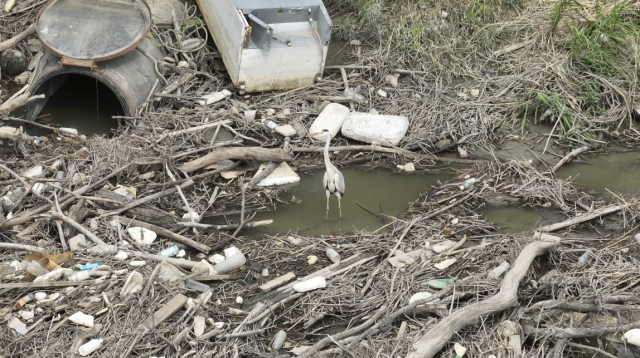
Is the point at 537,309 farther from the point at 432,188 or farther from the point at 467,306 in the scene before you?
the point at 432,188

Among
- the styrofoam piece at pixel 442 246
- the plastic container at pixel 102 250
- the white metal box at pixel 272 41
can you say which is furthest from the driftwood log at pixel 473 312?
the white metal box at pixel 272 41

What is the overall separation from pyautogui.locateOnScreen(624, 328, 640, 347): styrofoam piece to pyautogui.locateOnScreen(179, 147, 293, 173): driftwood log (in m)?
3.51

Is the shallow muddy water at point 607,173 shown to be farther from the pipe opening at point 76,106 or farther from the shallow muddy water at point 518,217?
the pipe opening at point 76,106

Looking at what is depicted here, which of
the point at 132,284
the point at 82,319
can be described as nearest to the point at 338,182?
the point at 132,284

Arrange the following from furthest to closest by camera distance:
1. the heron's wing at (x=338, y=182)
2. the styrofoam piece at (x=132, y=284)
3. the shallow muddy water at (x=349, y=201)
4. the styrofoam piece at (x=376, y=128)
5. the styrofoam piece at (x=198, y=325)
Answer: the styrofoam piece at (x=376, y=128)
the shallow muddy water at (x=349, y=201)
the heron's wing at (x=338, y=182)
the styrofoam piece at (x=132, y=284)
the styrofoam piece at (x=198, y=325)

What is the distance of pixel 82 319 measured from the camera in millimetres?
5062

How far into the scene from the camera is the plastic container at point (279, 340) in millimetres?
5147

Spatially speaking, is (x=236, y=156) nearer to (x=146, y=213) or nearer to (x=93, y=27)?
(x=146, y=213)

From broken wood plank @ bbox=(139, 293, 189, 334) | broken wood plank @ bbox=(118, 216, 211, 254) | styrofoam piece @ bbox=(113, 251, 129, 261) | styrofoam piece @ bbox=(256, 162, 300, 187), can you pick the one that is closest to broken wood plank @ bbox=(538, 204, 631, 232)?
styrofoam piece @ bbox=(256, 162, 300, 187)

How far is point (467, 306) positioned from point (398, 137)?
2.75 m

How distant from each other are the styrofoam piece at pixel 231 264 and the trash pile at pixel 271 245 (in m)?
0.01

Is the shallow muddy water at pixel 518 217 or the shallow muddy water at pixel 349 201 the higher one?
the shallow muddy water at pixel 518 217

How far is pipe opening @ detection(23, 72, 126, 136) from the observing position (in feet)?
24.9

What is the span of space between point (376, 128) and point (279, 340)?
297 cm
